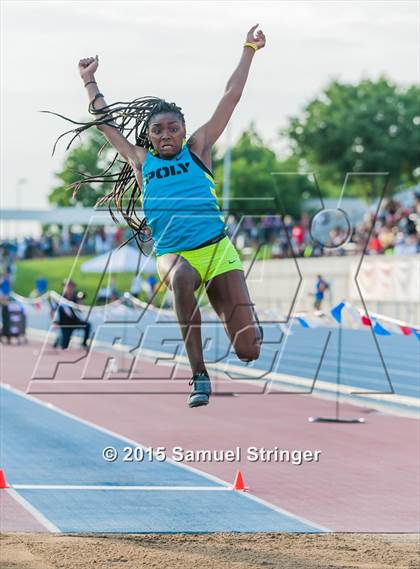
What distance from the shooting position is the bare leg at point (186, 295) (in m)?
5.10

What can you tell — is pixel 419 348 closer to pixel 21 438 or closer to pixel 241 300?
pixel 21 438

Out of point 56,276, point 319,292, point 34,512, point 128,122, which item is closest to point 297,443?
point 34,512

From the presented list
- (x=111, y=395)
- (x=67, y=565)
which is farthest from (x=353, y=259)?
(x=67, y=565)

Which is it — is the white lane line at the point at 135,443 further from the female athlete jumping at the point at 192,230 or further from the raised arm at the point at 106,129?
the raised arm at the point at 106,129

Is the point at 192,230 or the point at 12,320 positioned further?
the point at 12,320

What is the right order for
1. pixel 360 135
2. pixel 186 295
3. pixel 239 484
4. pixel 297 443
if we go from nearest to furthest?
pixel 186 295 < pixel 239 484 < pixel 297 443 < pixel 360 135

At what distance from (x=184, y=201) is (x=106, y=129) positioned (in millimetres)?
707

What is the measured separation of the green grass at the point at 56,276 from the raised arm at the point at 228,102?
33.8 m

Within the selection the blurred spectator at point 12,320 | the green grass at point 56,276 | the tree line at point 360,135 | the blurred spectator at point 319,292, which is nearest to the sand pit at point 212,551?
the blurred spectator at point 12,320

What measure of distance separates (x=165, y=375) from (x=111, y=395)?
2.76 m

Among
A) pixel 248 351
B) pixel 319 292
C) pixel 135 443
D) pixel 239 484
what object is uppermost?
pixel 248 351

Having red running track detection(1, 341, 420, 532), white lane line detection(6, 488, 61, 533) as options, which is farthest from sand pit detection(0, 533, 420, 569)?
red running track detection(1, 341, 420, 532)

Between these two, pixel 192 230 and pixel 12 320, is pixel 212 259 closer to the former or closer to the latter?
pixel 192 230

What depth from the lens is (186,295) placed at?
5.10 metres
